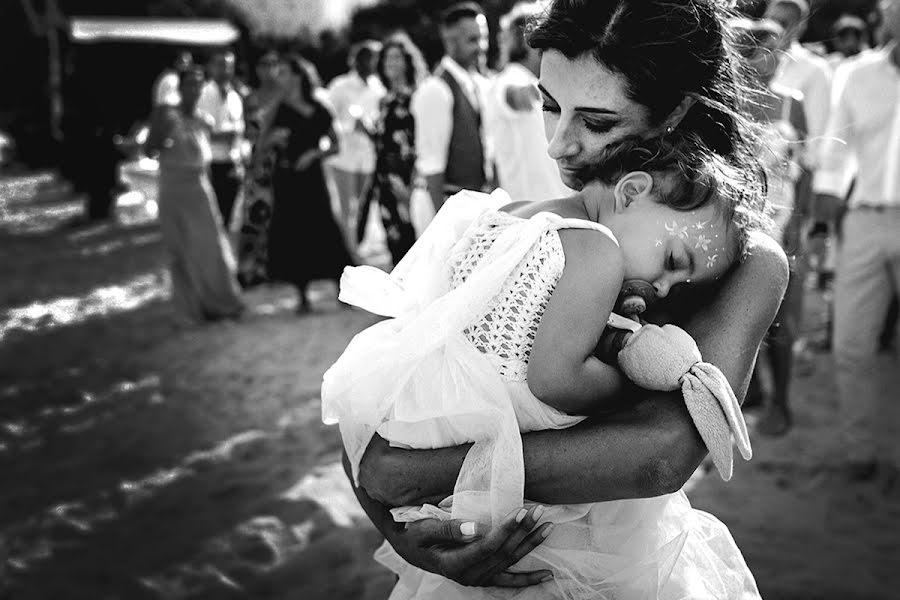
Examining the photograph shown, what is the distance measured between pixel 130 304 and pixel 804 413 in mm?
5921

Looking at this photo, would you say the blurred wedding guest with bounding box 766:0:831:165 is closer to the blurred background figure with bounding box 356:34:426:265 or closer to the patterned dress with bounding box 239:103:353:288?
the blurred background figure with bounding box 356:34:426:265

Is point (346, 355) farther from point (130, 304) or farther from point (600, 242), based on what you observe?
point (130, 304)

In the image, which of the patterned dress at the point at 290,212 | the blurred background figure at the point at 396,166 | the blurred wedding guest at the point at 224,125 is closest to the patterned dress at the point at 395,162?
the blurred background figure at the point at 396,166

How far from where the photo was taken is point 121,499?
4.32 meters

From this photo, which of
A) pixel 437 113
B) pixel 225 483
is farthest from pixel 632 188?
pixel 437 113

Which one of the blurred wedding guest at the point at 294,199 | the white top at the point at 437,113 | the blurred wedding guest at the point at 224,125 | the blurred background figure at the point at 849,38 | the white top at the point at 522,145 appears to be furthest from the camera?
the blurred wedding guest at the point at 224,125

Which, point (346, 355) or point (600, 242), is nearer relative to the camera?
point (600, 242)

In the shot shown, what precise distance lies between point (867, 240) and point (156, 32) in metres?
17.4

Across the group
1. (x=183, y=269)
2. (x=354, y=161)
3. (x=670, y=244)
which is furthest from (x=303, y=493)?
(x=354, y=161)

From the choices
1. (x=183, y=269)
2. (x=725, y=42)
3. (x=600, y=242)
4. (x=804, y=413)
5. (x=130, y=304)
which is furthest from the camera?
(x=130, y=304)

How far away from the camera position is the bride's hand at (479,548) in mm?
1505

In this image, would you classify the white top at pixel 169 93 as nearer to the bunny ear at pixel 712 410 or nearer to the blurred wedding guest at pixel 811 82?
the blurred wedding guest at pixel 811 82

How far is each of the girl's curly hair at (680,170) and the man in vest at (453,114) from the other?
4339mm

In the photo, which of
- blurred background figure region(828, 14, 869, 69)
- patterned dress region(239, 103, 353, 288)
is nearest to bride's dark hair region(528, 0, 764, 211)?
patterned dress region(239, 103, 353, 288)
